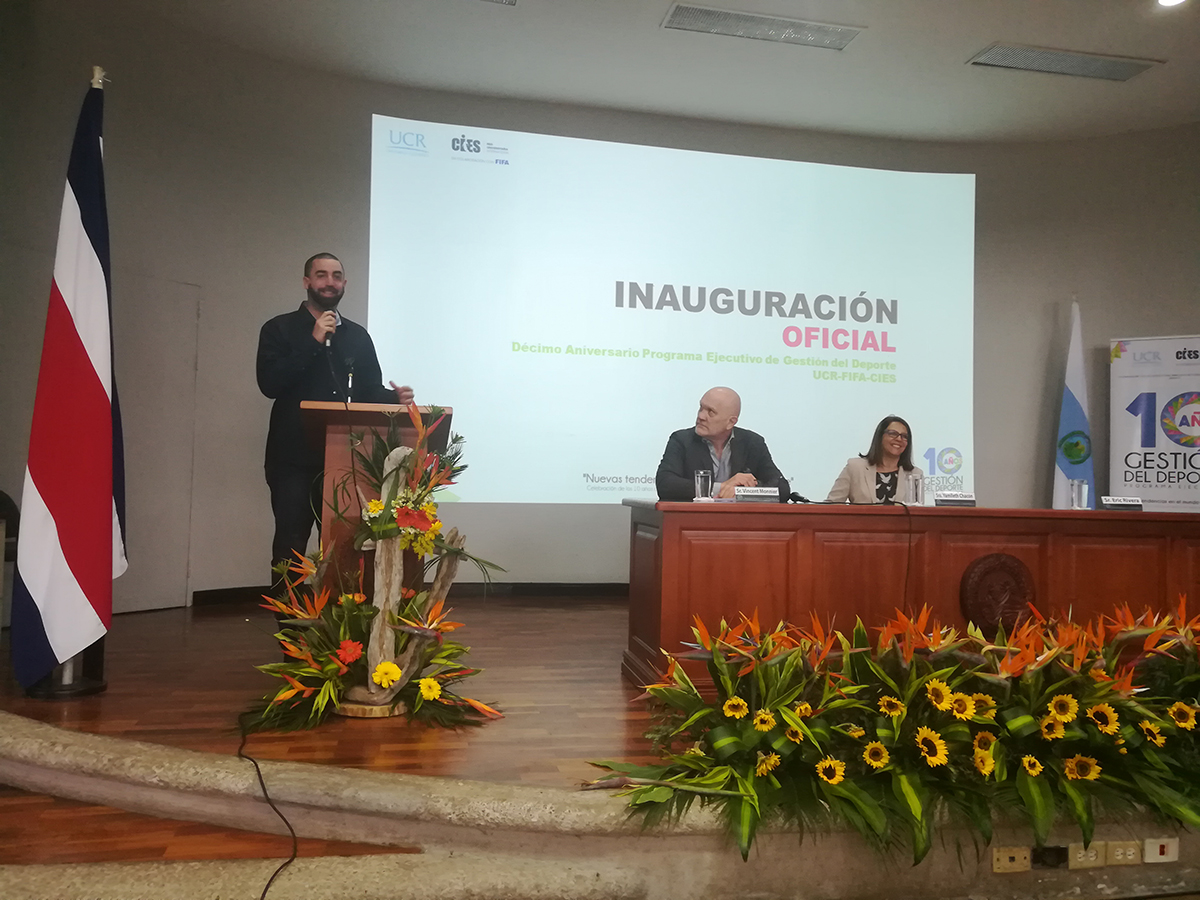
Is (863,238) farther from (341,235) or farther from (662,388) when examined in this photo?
(341,235)

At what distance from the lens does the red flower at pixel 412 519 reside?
2.77 metres

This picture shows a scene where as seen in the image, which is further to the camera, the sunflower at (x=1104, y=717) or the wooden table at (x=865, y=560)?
the wooden table at (x=865, y=560)

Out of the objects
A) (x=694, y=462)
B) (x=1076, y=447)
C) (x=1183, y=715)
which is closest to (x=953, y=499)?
(x=694, y=462)

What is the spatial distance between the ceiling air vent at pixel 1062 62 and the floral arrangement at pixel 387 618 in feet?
14.6

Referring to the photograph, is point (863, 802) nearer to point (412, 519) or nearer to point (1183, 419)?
point (412, 519)

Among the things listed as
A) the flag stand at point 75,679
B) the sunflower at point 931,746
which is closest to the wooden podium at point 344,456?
the flag stand at point 75,679

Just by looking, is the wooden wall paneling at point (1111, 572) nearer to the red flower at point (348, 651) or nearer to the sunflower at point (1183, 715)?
the sunflower at point (1183, 715)

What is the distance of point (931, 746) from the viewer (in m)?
1.90

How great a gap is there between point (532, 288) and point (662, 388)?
1.06 metres

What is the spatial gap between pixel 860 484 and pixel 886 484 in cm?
13

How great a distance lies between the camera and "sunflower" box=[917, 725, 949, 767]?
1.87 meters

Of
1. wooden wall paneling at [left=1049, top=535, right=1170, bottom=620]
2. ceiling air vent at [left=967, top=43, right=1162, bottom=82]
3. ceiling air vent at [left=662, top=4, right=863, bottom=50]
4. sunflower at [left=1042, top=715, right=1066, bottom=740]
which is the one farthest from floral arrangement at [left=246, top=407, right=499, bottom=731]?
ceiling air vent at [left=967, top=43, right=1162, bottom=82]

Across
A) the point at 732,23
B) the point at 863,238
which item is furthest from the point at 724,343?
the point at 732,23

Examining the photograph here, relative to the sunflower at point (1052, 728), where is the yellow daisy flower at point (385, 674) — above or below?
below
